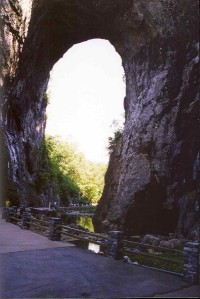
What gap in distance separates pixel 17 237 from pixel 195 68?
17.8 meters

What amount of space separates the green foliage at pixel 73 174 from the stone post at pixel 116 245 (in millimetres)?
52659

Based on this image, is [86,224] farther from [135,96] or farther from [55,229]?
[55,229]

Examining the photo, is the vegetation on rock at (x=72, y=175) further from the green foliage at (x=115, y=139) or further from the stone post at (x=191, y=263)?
the stone post at (x=191, y=263)

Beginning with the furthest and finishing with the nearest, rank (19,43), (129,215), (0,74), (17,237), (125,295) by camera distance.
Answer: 1. (19,43)
2. (0,74)
3. (129,215)
4. (17,237)
5. (125,295)

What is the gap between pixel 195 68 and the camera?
80.0 ft

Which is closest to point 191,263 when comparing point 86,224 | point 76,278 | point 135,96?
point 76,278

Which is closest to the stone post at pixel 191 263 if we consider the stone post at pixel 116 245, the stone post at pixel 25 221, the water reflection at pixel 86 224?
the stone post at pixel 116 245

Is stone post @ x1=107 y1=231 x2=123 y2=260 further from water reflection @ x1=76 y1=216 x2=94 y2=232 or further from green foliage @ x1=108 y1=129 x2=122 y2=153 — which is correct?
green foliage @ x1=108 y1=129 x2=122 y2=153

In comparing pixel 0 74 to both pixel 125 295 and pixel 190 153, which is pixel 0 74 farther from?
pixel 125 295

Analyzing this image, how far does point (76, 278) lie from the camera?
8.60 meters

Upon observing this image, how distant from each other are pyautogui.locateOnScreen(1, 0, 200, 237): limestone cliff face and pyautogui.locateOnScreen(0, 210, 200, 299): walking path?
12.9m

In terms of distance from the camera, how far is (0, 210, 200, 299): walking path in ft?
24.5

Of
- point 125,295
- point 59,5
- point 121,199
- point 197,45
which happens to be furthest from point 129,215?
point 59,5

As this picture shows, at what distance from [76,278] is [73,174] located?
223 ft
